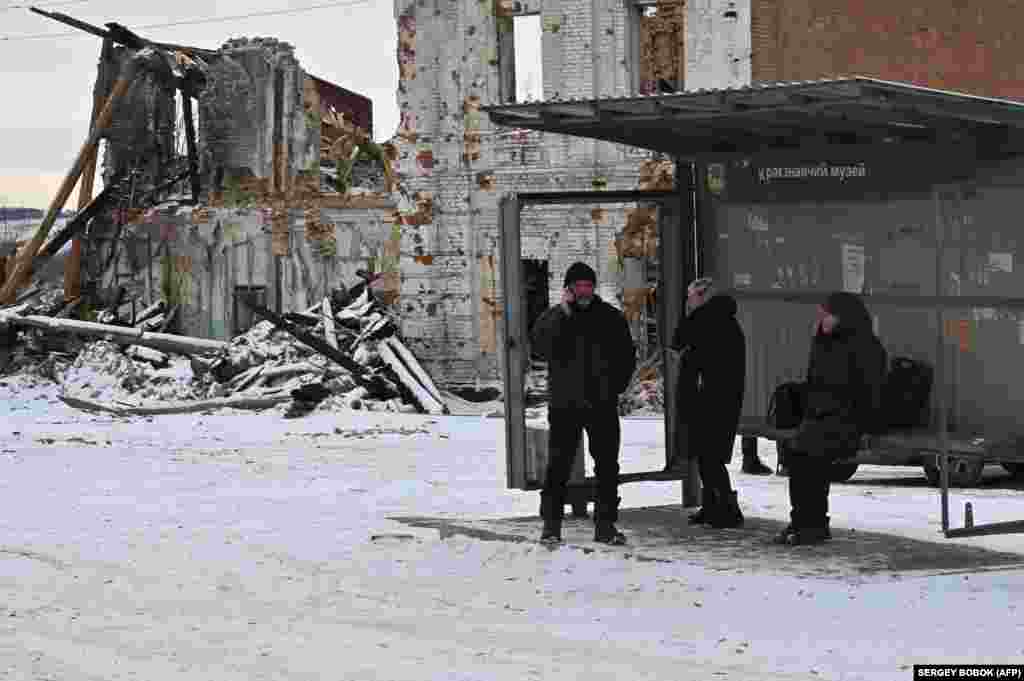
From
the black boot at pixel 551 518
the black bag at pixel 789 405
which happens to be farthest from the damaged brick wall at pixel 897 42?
the black boot at pixel 551 518

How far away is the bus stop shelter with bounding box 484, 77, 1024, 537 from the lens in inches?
449

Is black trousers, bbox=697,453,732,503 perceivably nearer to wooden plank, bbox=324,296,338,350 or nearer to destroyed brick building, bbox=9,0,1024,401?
destroyed brick building, bbox=9,0,1024,401

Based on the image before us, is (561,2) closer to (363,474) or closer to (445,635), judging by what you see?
(363,474)

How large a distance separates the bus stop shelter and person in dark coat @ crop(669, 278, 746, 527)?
59 centimetres

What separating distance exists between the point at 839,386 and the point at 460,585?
2564mm

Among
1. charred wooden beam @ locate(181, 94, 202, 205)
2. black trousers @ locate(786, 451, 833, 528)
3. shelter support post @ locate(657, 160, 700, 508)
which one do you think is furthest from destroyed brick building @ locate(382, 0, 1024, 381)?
black trousers @ locate(786, 451, 833, 528)

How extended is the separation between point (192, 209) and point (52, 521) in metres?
19.4

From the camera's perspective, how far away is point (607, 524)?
12352 millimetres

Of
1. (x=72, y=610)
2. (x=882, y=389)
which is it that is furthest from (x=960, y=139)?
(x=72, y=610)

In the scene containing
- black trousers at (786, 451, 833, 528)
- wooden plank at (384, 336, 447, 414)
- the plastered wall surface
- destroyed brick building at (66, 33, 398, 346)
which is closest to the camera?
black trousers at (786, 451, 833, 528)

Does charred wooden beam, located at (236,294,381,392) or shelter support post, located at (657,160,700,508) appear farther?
charred wooden beam, located at (236,294,381,392)

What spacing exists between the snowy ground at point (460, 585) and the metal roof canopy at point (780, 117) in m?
2.57

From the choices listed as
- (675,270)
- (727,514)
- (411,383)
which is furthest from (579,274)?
(411,383)

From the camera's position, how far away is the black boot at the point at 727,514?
13.0 metres
